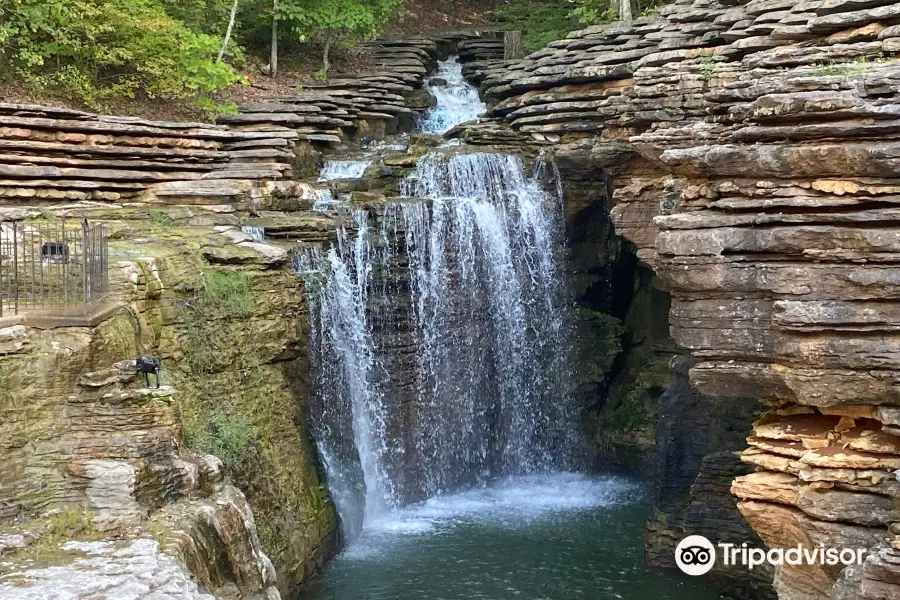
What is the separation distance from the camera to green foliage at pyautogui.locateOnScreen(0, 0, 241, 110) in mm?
17391

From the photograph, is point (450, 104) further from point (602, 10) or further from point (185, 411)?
point (185, 411)

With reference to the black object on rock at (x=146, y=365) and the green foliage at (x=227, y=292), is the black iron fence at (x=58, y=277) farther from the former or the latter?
the green foliage at (x=227, y=292)

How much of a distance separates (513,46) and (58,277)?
15.3 metres

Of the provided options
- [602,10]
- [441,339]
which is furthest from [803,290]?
[602,10]

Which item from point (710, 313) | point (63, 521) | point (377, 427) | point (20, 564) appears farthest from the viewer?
point (377, 427)

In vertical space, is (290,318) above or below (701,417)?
above

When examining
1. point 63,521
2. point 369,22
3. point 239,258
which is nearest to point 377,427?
point 239,258

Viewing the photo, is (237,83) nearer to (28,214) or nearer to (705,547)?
(28,214)

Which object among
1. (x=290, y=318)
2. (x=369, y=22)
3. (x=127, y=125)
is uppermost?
(x=369, y=22)

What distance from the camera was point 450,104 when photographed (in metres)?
23.1

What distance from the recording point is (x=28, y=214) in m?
14.1

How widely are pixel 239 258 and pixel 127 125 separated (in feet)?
16.4

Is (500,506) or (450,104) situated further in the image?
(450,104)

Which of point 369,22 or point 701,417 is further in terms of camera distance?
point 369,22
